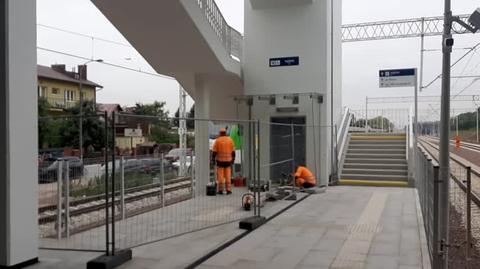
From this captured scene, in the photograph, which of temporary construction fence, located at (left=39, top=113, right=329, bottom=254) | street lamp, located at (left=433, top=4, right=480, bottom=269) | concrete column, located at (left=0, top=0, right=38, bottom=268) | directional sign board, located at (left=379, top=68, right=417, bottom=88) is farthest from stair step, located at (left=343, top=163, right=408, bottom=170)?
concrete column, located at (left=0, top=0, right=38, bottom=268)

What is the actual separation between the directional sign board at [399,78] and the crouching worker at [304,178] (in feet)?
18.3

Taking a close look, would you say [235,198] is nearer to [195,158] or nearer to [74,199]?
[195,158]

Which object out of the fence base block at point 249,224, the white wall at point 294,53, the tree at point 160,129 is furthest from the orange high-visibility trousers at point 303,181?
the tree at point 160,129

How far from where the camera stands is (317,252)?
6.98 m

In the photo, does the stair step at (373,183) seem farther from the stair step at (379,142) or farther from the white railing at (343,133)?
the stair step at (379,142)

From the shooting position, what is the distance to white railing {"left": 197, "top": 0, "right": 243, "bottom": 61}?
12688 mm

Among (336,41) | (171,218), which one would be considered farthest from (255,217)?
(336,41)

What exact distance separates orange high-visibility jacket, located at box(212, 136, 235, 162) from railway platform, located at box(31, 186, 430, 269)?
2.08 meters

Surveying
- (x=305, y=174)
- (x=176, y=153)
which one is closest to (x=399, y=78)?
(x=305, y=174)

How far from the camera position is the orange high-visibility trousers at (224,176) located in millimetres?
10922

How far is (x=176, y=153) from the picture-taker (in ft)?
26.4

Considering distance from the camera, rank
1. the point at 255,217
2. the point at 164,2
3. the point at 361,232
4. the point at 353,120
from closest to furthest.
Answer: the point at 361,232
the point at 255,217
the point at 164,2
the point at 353,120

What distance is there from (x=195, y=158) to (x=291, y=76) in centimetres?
713

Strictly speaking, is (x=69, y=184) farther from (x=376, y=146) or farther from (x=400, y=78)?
(x=400, y=78)
